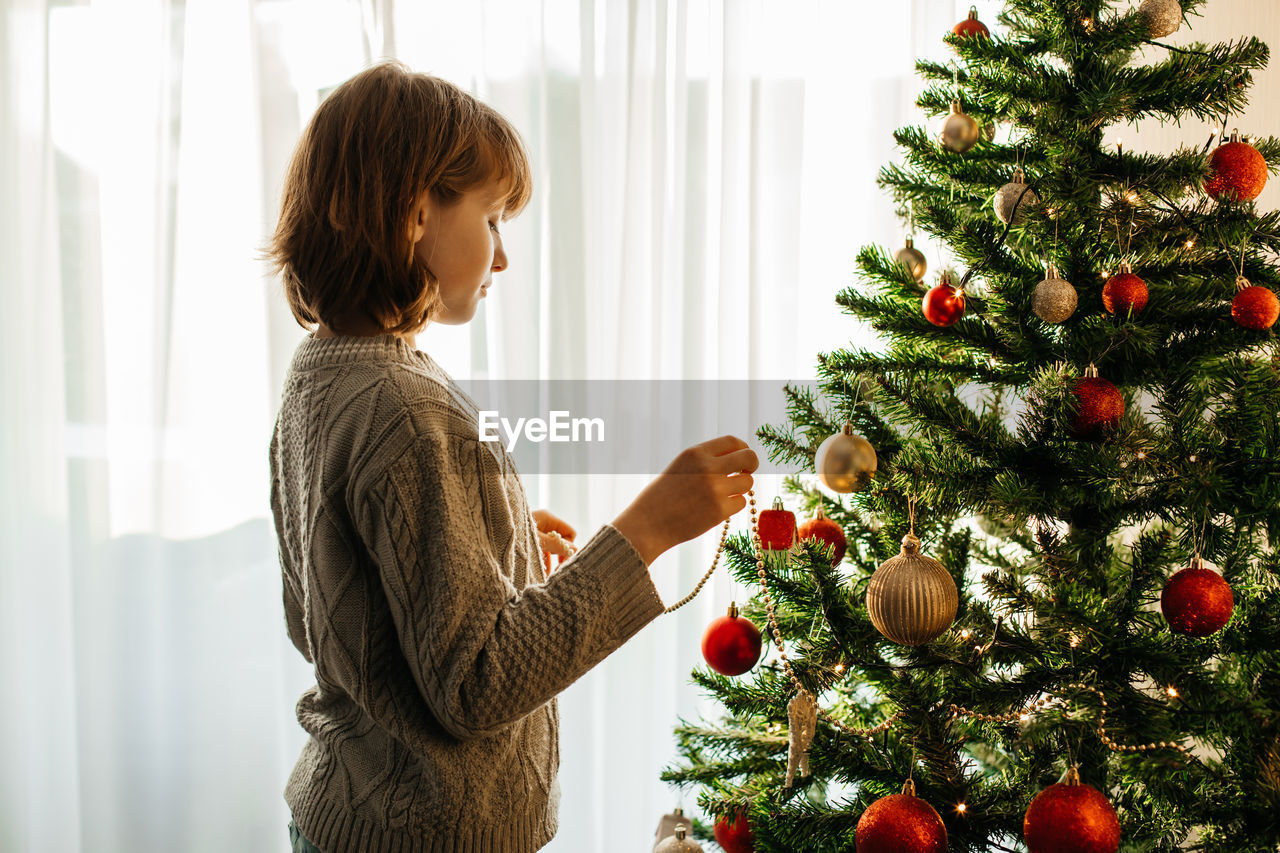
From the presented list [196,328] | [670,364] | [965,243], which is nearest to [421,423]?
[965,243]

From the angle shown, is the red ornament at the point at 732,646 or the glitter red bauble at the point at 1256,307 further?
the red ornament at the point at 732,646

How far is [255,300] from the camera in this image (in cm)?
145

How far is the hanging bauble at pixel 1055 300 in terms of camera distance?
28.3 inches

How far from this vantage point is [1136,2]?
3.98ft

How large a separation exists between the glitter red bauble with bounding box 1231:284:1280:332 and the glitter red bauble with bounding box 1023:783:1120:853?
A: 390 millimetres

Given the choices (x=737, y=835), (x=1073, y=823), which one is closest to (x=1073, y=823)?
(x=1073, y=823)

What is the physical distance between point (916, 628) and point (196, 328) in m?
1.25

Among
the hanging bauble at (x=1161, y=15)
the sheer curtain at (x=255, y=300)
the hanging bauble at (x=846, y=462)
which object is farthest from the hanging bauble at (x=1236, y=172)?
the sheer curtain at (x=255, y=300)

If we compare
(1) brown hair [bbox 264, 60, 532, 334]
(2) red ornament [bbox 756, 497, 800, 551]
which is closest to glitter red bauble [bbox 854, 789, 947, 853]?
(2) red ornament [bbox 756, 497, 800, 551]

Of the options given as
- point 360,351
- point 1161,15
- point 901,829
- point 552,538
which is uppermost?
point 1161,15

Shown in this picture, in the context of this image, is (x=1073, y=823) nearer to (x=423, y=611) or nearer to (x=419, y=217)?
(x=423, y=611)

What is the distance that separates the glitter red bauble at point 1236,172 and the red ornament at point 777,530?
46 cm

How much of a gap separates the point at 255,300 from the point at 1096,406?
1.26 meters

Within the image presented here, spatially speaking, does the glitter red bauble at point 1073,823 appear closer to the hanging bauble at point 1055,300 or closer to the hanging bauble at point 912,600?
the hanging bauble at point 912,600
